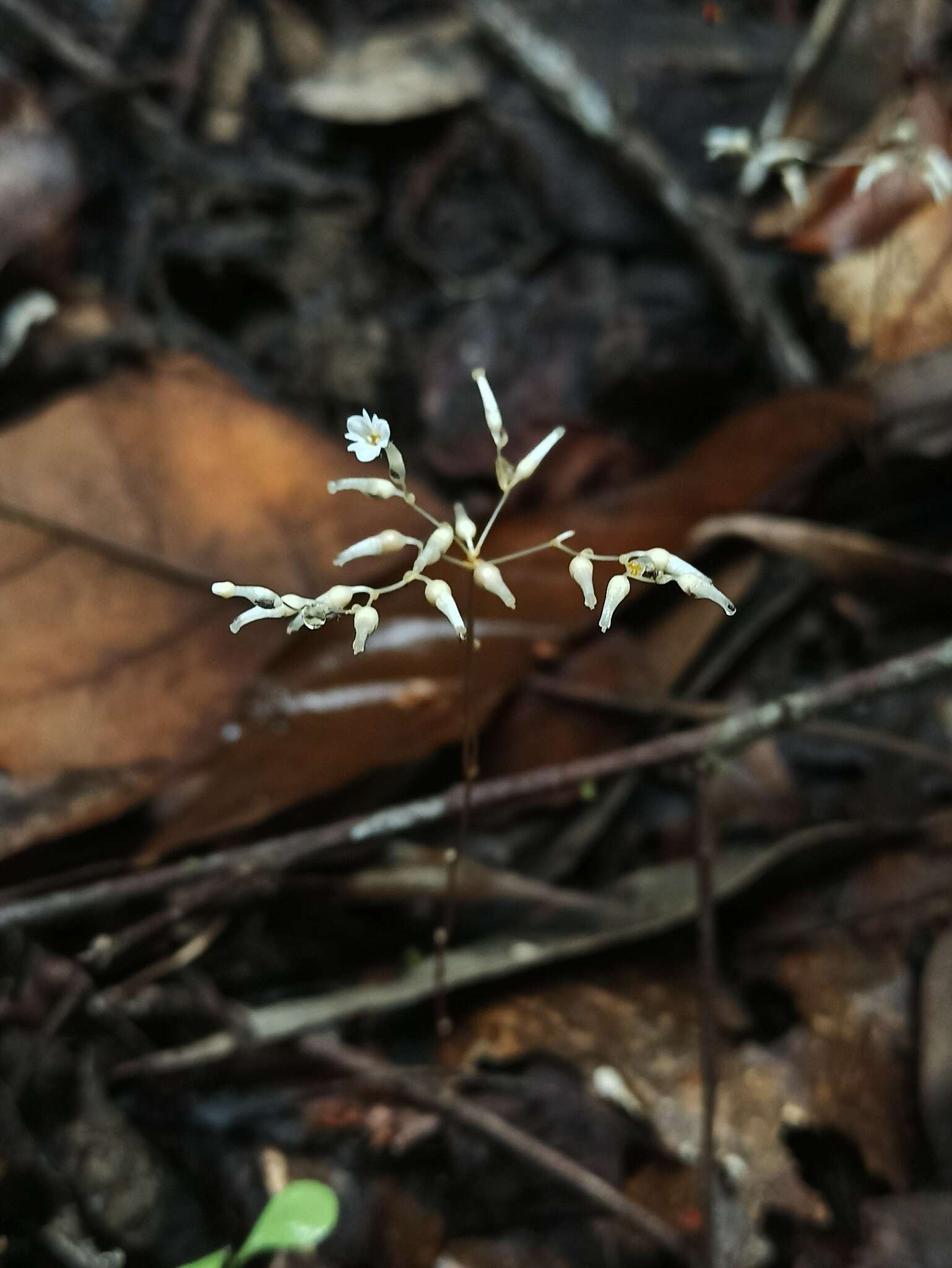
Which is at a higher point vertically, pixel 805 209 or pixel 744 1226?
pixel 805 209

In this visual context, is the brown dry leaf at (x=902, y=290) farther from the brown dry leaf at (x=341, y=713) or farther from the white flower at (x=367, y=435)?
the white flower at (x=367, y=435)

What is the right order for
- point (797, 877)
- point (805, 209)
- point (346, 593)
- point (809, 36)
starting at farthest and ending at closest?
point (809, 36), point (805, 209), point (797, 877), point (346, 593)

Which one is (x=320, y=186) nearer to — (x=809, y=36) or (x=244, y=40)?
(x=244, y=40)

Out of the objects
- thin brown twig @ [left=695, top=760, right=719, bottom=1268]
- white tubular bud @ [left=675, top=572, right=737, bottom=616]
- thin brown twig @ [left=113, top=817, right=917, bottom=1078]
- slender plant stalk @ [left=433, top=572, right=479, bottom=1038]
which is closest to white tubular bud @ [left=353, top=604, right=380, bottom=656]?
slender plant stalk @ [left=433, top=572, right=479, bottom=1038]

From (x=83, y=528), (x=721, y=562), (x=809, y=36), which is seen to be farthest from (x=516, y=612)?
(x=809, y=36)

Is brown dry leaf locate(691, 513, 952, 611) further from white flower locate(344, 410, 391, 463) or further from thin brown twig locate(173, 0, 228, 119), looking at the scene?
thin brown twig locate(173, 0, 228, 119)

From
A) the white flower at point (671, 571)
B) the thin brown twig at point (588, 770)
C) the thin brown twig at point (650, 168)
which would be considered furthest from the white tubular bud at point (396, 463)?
the thin brown twig at point (650, 168)

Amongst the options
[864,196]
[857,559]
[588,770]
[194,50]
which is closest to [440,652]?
[588,770]
